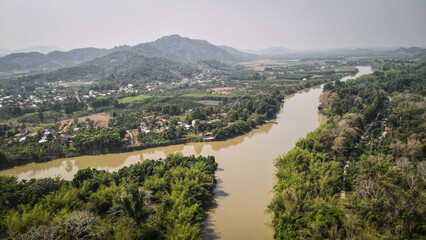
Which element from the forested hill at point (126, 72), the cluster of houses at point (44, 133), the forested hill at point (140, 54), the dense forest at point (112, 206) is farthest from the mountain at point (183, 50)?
the dense forest at point (112, 206)

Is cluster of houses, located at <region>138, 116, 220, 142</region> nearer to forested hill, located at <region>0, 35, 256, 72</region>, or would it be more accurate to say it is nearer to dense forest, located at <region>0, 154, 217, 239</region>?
dense forest, located at <region>0, 154, 217, 239</region>

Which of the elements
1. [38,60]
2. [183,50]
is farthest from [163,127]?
[183,50]

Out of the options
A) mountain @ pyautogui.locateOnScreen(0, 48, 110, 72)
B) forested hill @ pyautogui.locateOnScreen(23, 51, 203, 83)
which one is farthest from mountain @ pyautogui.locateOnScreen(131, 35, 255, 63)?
forested hill @ pyautogui.locateOnScreen(23, 51, 203, 83)

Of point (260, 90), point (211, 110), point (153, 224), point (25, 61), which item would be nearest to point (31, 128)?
point (211, 110)

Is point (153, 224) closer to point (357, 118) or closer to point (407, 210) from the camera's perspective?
point (407, 210)

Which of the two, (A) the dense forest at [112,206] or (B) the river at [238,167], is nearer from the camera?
(A) the dense forest at [112,206]

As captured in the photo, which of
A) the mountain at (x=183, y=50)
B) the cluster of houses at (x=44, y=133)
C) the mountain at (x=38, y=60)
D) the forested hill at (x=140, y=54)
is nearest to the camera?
the cluster of houses at (x=44, y=133)

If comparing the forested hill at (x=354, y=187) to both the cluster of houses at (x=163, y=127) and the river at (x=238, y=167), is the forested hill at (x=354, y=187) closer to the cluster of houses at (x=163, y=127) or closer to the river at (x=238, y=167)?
the river at (x=238, y=167)
